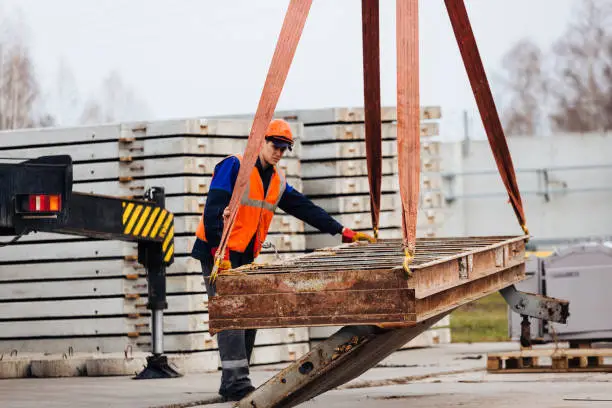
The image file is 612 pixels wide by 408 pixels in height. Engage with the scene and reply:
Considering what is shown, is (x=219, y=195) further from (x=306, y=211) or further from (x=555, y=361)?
(x=555, y=361)

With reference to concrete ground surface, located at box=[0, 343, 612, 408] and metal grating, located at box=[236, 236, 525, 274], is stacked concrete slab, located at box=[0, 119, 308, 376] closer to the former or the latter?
concrete ground surface, located at box=[0, 343, 612, 408]

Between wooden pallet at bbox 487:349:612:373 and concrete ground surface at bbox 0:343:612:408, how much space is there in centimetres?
18

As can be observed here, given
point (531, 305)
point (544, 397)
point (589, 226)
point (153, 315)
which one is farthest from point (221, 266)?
point (589, 226)

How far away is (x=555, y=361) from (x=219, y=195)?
13.2 feet

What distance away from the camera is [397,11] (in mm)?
7430

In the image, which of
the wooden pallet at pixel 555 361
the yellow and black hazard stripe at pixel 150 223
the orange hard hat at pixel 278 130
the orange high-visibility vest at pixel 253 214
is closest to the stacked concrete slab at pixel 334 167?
the yellow and black hazard stripe at pixel 150 223

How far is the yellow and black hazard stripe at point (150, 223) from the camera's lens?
1140 cm

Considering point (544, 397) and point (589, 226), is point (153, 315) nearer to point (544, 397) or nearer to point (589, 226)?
point (544, 397)

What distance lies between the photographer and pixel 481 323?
21.6 metres

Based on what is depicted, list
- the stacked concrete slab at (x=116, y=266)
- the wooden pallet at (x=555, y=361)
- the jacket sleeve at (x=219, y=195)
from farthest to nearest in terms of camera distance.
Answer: the stacked concrete slab at (x=116, y=266)
the wooden pallet at (x=555, y=361)
the jacket sleeve at (x=219, y=195)

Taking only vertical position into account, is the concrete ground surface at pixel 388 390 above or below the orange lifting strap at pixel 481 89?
below

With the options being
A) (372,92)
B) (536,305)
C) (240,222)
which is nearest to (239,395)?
(240,222)

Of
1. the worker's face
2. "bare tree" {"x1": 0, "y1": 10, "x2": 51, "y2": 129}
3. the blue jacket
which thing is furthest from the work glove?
"bare tree" {"x1": 0, "y1": 10, "x2": 51, "y2": 129}

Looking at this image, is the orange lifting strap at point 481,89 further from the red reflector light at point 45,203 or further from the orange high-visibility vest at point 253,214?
the red reflector light at point 45,203
